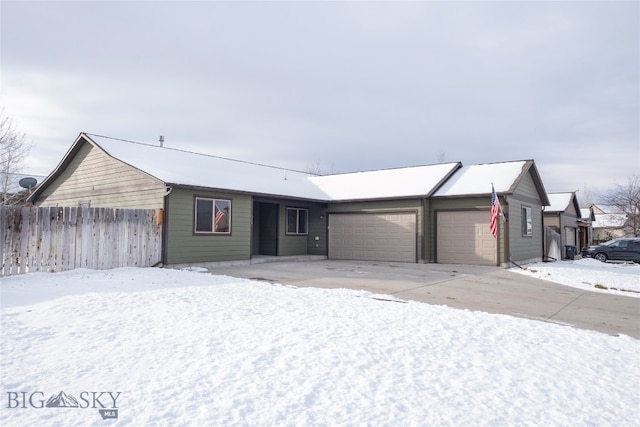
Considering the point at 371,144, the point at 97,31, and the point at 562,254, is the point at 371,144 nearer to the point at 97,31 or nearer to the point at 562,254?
the point at 562,254

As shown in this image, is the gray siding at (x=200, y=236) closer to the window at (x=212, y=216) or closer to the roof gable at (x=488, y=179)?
the window at (x=212, y=216)

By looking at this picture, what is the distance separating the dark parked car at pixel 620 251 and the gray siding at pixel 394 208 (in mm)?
11284

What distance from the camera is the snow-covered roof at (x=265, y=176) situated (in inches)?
556


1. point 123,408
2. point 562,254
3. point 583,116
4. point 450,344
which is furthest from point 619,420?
point 562,254

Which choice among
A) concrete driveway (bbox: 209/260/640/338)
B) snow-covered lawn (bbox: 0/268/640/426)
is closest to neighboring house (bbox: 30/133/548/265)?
concrete driveway (bbox: 209/260/640/338)

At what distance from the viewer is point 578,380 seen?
13.2ft

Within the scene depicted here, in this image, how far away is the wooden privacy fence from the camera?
968cm

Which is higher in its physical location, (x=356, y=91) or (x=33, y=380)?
(x=356, y=91)

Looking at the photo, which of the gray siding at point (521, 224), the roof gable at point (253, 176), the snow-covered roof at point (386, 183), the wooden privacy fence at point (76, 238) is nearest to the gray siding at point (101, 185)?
the roof gable at point (253, 176)

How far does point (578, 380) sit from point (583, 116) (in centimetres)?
1657

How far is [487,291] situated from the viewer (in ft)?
30.8

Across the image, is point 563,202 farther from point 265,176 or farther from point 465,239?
point 265,176

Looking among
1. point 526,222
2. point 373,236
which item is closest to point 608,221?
point 526,222

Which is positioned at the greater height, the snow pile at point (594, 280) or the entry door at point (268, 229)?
the entry door at point (268, 229)
